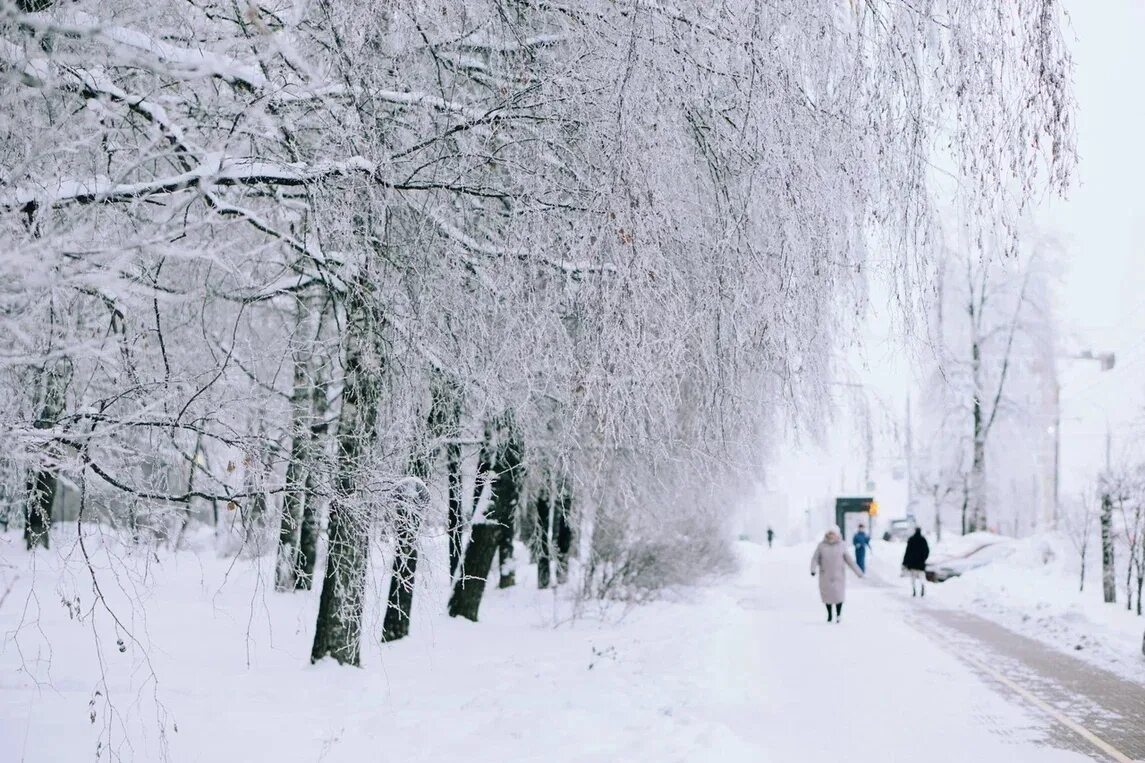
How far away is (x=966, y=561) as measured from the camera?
2869cm

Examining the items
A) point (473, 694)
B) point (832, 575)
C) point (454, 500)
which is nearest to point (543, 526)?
point (832, 575)

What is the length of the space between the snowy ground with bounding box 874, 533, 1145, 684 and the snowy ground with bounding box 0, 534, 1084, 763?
2172 mm

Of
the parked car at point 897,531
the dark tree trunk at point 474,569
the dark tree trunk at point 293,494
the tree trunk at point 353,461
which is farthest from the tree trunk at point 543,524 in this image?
the parked car at point 897,531

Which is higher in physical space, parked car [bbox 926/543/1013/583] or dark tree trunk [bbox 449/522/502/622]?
dark tree trunk [bbox 449/522/502/622]

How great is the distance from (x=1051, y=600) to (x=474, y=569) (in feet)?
42.4

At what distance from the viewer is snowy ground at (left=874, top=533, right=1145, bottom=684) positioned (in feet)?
44.7

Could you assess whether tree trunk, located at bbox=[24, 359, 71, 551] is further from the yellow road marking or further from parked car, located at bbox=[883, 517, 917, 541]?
parked car, located at bbox=[883, 517, 917, 541]

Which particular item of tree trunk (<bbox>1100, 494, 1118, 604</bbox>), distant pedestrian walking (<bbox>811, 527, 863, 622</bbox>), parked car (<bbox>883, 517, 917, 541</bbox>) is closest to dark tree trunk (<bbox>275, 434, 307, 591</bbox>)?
distant pedestrian walking (<bbox>811, 527, 863, 622</bbox>)

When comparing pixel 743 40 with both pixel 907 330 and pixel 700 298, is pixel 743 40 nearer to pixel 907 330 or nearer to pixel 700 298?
pixel 700 298

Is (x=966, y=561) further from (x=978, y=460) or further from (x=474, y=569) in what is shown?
(x=474, y=569)

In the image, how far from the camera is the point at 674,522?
1648cm

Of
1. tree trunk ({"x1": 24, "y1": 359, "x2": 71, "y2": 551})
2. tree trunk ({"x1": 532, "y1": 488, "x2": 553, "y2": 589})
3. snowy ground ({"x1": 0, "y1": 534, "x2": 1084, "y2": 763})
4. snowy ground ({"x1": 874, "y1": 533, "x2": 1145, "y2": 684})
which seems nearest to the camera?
tree trunk ({"x1": 24, "y1": 359, "x2": 71, "y2": 551})

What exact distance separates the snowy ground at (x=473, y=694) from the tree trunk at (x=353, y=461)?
1.29ft

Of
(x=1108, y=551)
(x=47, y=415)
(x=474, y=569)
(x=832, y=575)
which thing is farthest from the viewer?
(x=1108, y=551)
